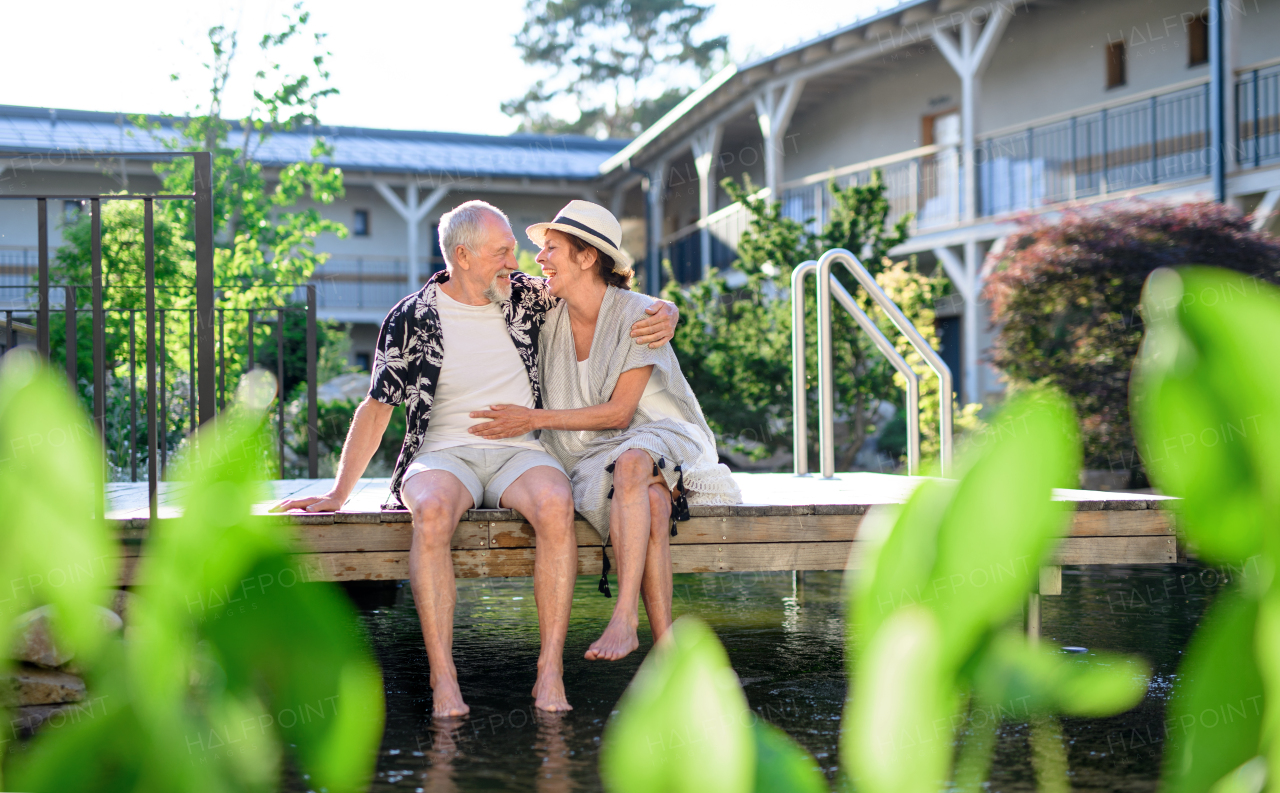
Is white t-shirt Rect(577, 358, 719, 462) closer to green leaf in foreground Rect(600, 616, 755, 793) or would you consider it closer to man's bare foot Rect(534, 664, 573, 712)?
man's bare foot Rect(534, 664, 573, 712)

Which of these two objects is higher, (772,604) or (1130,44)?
(1130,44)

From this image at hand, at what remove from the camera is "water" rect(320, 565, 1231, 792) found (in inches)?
96.3

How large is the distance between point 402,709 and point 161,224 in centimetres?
698

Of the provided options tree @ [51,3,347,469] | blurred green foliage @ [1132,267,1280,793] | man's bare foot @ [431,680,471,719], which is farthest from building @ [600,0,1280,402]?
blurred green foliage @ [1132,267,1280,793]

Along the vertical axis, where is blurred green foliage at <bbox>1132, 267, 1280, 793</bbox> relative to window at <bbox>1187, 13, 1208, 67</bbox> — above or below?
below

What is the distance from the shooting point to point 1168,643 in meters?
3.72

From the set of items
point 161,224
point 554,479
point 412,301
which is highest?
point 161,224

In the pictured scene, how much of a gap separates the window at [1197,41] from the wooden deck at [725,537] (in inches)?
384

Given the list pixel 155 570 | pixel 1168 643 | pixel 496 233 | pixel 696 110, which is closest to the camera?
pixel 155 570

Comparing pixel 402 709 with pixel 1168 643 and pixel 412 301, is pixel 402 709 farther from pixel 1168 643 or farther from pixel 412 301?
pixel 1168 643

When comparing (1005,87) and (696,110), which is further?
(696,110)

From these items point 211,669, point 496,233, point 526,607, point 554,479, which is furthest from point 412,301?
point 211,669

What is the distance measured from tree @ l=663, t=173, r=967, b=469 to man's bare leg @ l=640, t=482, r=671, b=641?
5.82 meters

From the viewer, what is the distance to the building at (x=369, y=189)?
18266 millimetres
